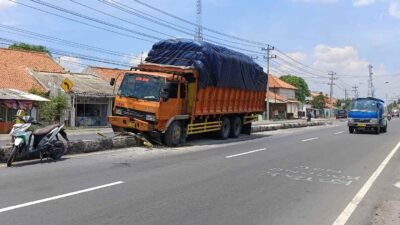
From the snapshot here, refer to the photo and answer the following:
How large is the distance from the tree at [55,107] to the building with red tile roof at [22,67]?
3.68 meters

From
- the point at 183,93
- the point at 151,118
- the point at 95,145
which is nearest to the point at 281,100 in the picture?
the point at 183,93

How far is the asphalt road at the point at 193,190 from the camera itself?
23.9 feet

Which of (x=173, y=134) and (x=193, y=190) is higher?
(x=173, y=134)

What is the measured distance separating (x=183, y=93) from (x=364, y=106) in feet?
59.5

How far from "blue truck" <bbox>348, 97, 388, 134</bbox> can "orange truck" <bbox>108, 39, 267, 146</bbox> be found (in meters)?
10.9

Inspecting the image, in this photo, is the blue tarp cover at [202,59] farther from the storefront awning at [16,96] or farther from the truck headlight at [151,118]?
the storefront awning at [16,96]

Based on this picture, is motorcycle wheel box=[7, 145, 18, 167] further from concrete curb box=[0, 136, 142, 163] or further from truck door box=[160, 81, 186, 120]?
truck door box=[160, 81, 186, 120]

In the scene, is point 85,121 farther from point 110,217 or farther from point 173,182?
point 110,217

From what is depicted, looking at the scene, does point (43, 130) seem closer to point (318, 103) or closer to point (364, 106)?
point (364, 106)

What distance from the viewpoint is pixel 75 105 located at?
41375 mm

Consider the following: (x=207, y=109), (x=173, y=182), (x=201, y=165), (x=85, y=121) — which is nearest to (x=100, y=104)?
(x=85, y=121)

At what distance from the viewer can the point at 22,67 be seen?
4416 cm

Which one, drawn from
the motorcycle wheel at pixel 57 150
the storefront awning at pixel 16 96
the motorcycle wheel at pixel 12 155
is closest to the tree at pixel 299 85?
the storefront awning at pixel 16 96

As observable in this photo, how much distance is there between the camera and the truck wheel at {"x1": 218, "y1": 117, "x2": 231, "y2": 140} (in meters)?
23.2
